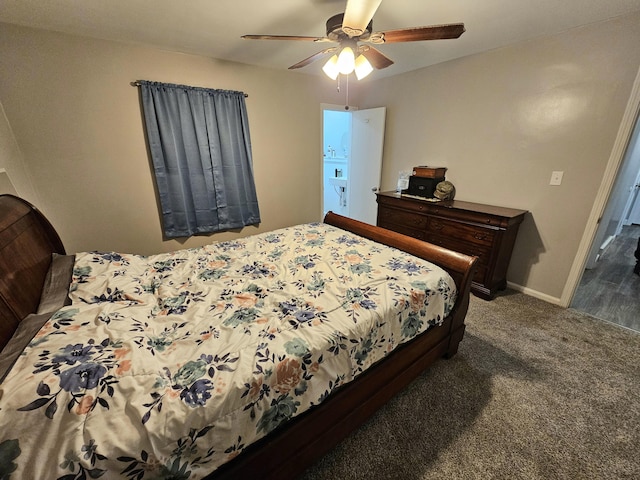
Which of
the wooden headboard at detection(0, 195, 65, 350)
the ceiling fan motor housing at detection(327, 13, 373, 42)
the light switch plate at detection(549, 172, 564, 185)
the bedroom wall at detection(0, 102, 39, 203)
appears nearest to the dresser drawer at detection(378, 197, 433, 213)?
the light switch plate at detection(549, 172, 564, 185)

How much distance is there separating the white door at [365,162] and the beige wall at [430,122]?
1.87ft

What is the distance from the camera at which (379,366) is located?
138 centimetres

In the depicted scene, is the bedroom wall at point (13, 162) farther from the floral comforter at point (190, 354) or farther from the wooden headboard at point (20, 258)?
the floral comforter at point (190, 354)

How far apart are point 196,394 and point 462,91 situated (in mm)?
3480

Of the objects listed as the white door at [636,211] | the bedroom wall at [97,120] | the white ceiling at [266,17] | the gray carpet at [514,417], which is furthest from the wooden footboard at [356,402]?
the white door at [636,211]

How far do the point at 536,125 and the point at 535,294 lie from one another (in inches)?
64.7

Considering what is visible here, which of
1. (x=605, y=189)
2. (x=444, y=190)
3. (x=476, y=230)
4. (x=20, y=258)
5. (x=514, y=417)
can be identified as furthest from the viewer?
(x=444, y=190)

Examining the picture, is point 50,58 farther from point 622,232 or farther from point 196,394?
point 622,232

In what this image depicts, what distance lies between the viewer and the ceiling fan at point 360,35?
1.25m

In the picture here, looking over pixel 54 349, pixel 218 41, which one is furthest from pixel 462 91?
pixel 54 349

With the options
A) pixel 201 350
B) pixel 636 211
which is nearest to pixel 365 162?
pixel 201 350

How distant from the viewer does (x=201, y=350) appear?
1038 millimetres

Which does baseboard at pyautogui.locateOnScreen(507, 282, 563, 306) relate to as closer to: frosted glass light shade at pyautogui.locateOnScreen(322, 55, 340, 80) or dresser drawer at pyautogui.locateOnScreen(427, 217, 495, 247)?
dresser drawer at pyautogui.locateOnScreen(427, 217, 495, 247)

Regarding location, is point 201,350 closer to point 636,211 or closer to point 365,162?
point 365,162
